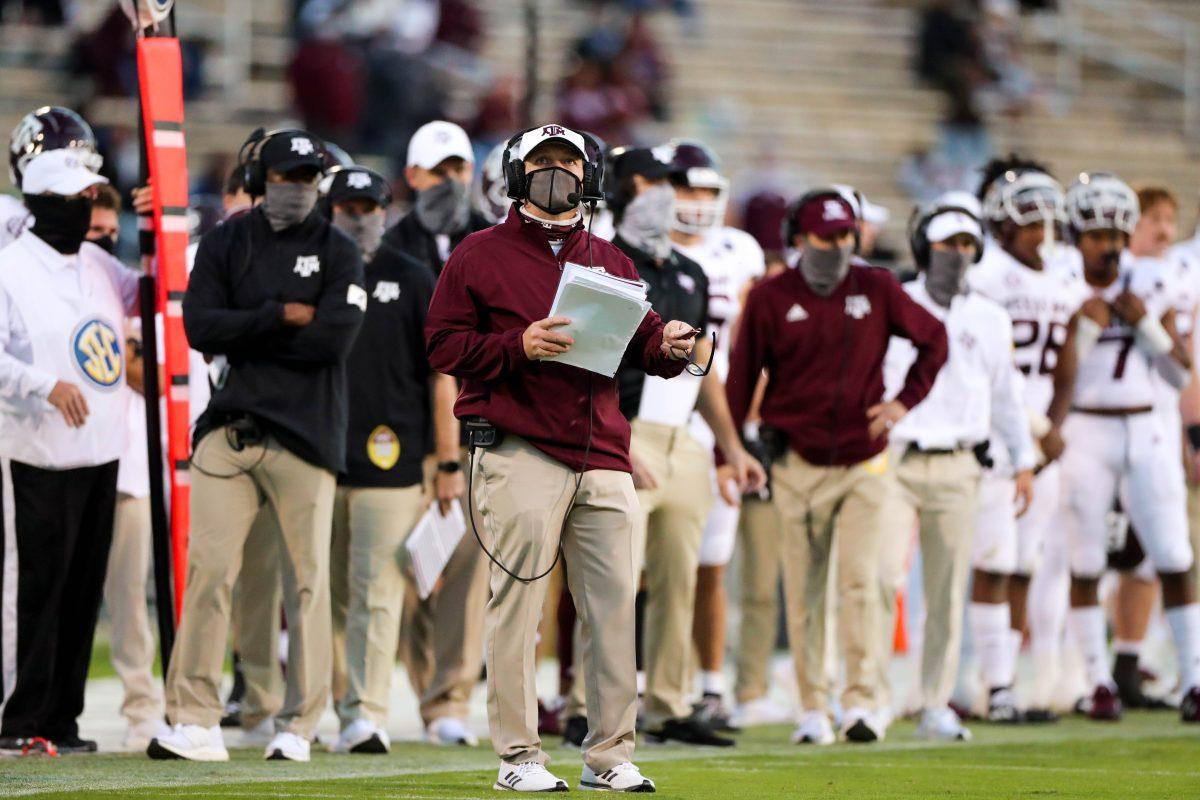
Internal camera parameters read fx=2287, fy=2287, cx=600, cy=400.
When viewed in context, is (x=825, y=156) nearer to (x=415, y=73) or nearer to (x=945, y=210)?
(x=415, y=73)

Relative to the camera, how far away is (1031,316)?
36.5 ft

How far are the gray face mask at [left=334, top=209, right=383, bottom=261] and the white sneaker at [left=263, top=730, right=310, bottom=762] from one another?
2052 millimetres

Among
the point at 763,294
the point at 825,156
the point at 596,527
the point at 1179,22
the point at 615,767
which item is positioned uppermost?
the point at 1179,22

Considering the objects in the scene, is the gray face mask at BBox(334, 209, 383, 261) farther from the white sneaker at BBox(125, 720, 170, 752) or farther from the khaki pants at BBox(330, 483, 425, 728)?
the white sneaker at BBox(125, 720, 170, 752)

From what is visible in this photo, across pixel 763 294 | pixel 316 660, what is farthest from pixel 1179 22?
pixel 316 660

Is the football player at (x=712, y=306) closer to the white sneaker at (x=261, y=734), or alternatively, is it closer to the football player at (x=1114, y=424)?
the football player at (x=1114, y=424)

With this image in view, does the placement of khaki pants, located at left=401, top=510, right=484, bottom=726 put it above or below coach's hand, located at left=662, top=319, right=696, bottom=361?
below

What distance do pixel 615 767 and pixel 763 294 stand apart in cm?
329

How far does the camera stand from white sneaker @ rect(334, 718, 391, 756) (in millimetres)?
8891

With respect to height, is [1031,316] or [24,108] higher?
[24,108]

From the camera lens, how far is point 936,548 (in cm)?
1011

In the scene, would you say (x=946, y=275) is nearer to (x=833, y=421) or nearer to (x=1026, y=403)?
(x=833, y=421)

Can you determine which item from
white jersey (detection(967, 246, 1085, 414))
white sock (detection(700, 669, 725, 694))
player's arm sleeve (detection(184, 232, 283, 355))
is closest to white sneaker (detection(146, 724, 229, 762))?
player's arm sleeve (detection(184, 232, 283, 355))

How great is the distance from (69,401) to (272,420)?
76 centimetres
